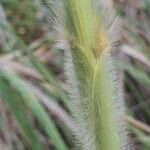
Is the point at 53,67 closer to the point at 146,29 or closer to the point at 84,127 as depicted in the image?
the point at 146,29

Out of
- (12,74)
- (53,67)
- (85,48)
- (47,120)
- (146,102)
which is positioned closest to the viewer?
(85,48)

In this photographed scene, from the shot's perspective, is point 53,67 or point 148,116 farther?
point 53,67

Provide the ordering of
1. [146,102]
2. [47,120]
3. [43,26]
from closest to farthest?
[47,120] → [146,102] → [43,26]

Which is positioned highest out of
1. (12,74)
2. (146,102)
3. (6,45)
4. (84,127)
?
(6,45)

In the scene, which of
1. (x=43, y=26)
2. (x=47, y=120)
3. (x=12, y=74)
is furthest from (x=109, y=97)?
(x=43, y=26)

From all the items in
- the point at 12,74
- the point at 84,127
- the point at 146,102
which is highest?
the point at 12,74

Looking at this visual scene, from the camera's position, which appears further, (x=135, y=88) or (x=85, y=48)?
(x=135, y=88)

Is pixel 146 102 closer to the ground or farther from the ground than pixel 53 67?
closer to the ground

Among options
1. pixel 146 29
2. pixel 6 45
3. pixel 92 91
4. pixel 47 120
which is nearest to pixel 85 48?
pixel 92 91

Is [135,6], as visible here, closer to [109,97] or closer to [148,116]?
[148,116]
